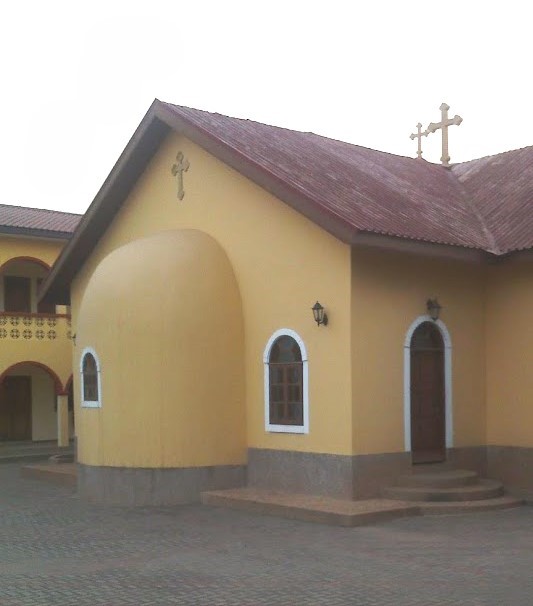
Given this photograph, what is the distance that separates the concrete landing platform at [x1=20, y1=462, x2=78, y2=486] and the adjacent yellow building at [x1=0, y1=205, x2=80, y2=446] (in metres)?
6.20

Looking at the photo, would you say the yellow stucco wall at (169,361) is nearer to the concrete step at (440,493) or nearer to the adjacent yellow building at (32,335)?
the concrete step at (440,493)

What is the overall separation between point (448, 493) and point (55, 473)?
8226 millimetres

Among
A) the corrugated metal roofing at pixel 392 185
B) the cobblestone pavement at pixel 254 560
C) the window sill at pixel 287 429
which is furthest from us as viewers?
the window sill at pixel 287 429

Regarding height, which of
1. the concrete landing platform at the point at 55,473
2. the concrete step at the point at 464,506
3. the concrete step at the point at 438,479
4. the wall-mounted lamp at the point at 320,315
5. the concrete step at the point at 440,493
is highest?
the wall-mounted lamp at the point at 320,315

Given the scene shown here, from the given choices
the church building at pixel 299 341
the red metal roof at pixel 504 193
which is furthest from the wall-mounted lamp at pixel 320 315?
the red metal roof at pixel 504 193

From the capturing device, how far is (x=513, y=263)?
14.8m

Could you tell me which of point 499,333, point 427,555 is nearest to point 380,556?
point 427,555

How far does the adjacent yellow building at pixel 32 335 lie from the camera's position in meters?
25.5

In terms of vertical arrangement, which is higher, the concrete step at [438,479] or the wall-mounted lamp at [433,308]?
the wall-mounted lamp at [433,308]

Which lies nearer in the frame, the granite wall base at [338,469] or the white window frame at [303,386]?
the granite wall base at [338,469]

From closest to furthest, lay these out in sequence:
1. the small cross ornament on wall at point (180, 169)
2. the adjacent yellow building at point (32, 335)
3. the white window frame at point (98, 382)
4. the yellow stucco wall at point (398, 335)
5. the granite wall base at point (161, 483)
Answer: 1. the yellow stucco wall at point (398, 335)
2. the granite wall base at point (161, 483)
3. the white window frame at point (98, 382)
4. the small cross ornament on wall at point (180, 169)
5. the adjacent yellow building at point (32, 335)

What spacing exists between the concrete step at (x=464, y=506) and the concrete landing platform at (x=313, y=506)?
18cm

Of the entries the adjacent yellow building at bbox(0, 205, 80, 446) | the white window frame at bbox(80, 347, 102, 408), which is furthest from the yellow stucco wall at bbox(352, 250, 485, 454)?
the adjacent yellow building at bbox(0, 205, 80, 446)

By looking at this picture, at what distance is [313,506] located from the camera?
12.9 metres
